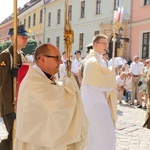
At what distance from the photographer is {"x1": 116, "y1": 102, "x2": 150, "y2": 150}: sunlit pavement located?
5.22m

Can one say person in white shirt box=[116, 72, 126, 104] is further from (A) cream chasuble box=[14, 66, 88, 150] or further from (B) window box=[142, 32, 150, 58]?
(A) cream chasuble box=[14, 66, 88, 150]

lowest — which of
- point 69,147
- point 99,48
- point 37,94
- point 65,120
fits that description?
point 69,147

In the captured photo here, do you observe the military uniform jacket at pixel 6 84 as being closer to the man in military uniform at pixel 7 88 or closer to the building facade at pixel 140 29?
the man in military uniform at pixel 7 88

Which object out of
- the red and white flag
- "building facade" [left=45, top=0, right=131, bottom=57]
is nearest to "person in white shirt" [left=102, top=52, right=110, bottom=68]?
the red and white flag

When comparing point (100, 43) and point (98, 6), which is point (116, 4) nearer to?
point (98, 6)

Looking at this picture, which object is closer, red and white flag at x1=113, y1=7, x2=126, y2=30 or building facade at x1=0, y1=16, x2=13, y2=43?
red and white flag at x1=113, y1=7, x2=126, y2=30

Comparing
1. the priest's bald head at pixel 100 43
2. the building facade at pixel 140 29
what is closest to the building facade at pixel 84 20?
the building facade at pixel 140 29

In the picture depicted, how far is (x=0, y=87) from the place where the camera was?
366 cm

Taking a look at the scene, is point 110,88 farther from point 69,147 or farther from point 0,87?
point 69,147

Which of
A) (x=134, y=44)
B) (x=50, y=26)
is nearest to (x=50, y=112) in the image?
(x=134, y=44)

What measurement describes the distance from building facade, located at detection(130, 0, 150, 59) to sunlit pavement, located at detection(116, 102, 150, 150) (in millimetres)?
11055

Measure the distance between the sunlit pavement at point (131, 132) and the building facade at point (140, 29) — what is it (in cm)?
1105

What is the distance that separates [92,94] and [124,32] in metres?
17.4

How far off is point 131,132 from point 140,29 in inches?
572
